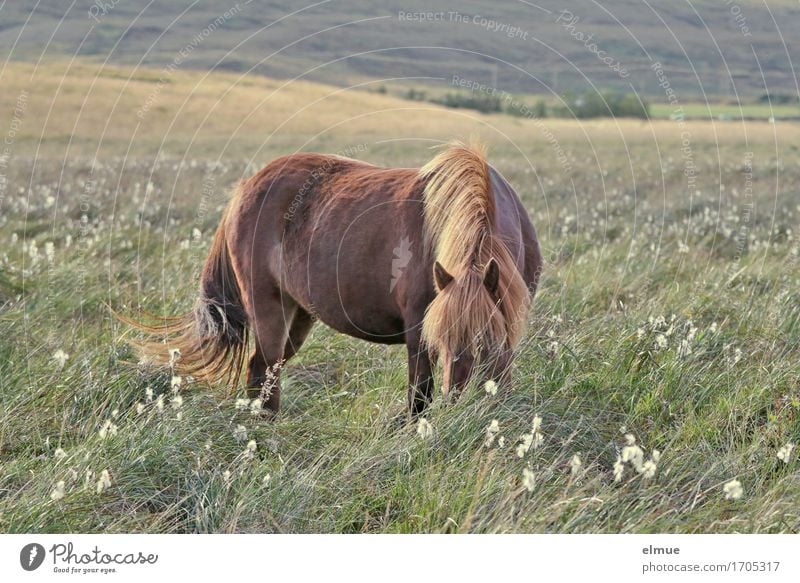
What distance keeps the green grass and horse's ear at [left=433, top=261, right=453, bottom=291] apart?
0.60 meters

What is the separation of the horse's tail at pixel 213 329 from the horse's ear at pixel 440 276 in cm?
224

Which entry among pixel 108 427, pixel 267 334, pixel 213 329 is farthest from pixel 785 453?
pixel 213 329

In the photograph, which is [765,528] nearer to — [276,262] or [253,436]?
[253,436]

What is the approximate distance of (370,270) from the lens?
5.77m

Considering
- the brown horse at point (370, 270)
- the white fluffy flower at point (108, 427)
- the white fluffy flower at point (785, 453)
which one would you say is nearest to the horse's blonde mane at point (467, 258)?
the brown horse at point (370, 270)

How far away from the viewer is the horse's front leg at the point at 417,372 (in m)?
5.25

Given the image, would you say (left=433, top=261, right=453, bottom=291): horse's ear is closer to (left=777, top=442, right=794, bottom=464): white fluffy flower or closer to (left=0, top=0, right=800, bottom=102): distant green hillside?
(left=777, top=442, right=794, bottom=464): white fluffy flower

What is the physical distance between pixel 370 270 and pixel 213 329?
156 cm

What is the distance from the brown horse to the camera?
184 inches

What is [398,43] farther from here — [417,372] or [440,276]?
[440,276]

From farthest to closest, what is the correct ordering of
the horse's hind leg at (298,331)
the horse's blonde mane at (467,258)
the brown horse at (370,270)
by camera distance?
the horse's hind leg at (298,331)
the brown horse at (370,270)
the horse's blonde mane at (467,258)

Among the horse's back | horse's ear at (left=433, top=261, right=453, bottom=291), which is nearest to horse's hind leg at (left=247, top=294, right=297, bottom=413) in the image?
the horse's back

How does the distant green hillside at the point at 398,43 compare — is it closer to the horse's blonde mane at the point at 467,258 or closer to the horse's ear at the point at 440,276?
the horse's blonde mane at the point at 467,258

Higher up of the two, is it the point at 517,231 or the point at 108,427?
the point at 517,231
